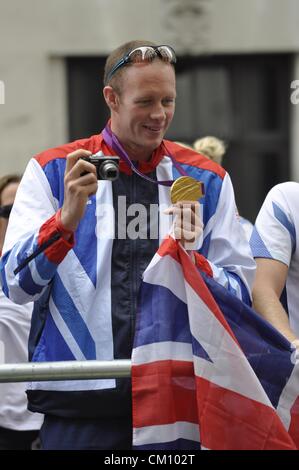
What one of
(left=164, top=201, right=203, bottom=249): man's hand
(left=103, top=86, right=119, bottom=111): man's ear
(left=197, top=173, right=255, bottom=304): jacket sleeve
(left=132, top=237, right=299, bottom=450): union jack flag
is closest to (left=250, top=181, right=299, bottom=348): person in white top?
(left=197, top=173, right=255, bottom=304): jacket sleeve

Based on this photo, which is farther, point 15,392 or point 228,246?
point 15,392

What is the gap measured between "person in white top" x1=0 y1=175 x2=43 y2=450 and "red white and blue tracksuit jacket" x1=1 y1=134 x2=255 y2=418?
145 centimetres

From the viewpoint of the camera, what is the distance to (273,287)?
359 cm

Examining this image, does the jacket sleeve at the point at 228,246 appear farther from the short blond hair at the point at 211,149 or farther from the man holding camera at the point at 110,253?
the short blond hair at the point at 211,149

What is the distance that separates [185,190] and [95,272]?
0.40 metres

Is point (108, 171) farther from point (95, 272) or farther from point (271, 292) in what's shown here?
point (271, 292)

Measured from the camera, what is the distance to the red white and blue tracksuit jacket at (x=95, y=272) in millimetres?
3342

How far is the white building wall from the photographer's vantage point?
9719 millimetres

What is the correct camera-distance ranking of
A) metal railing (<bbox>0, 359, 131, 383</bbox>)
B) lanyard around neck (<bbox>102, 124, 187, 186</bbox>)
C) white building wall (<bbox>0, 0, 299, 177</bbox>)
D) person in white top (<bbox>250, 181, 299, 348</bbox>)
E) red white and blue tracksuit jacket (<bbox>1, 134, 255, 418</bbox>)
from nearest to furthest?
metal railing (<bbox>0, 359, 131, 383</bbox>)
red white and blue tracksuit jacket (<bbox>1, 134, 255, 418</bbox>)
lanyard around neck (<bbox>102, 124, 187, 186</bbox>)
person in white top (<bbox>250, 181, 299, 348</bbox>)
white building wall (<bbox>0, 0, 299, 177</bbox>)

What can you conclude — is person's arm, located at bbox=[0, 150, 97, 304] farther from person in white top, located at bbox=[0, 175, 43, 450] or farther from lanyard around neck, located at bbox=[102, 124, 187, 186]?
person in white top, located at bbox=[0, 175, 43, 450]

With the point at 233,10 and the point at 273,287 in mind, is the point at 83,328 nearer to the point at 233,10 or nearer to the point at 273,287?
the point at 273,287

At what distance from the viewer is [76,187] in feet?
10.2

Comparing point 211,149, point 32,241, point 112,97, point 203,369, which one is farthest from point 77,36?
point 203,369
